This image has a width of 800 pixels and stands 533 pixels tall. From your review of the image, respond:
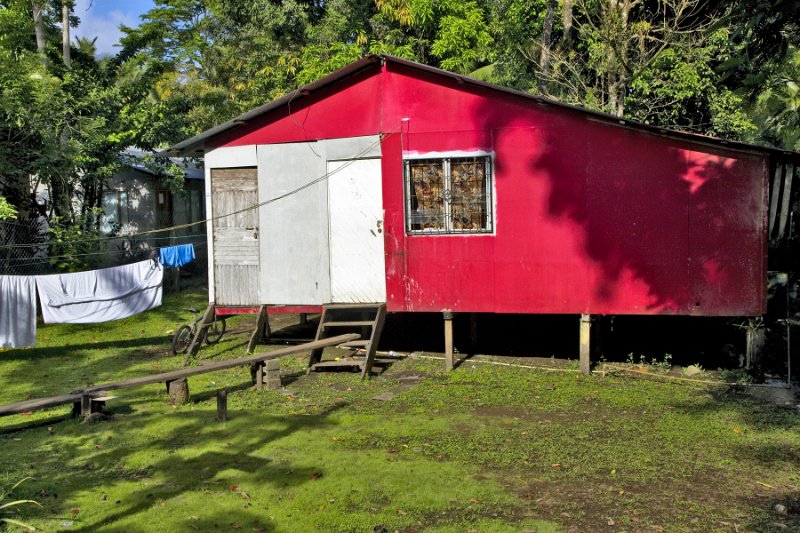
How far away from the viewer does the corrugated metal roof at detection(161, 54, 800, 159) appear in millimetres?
10648

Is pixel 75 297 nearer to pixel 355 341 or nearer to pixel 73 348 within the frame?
pixel 73 348

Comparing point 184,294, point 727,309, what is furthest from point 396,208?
point 184,294

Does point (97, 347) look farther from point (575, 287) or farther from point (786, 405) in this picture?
point (786, 405)

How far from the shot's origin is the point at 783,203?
11.4 metres

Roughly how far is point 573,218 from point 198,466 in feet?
22.2

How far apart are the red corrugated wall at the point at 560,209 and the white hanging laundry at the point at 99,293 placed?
149 inches

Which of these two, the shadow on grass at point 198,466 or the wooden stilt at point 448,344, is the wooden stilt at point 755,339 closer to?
the wooden stilt at point 448,344

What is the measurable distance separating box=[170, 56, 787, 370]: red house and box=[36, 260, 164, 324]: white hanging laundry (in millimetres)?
1370

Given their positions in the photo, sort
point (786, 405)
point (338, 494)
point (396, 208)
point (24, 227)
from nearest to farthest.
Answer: point (338, 494) → point (786, 405) → point (396, 208) → point (24, 227)

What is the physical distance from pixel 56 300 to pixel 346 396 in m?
5.49

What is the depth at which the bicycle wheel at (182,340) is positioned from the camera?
43.8 ft

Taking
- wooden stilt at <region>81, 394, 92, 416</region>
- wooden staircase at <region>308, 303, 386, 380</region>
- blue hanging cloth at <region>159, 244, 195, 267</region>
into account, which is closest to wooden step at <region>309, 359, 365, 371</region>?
wooden staircase at <region>308, 303, 386, 380</region>

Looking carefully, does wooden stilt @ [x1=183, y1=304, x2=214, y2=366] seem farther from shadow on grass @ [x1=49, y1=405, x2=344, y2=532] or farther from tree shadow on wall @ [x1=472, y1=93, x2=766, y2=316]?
tree shadow on wall @ [x1=472, y1=93, x2=766, y2=316]

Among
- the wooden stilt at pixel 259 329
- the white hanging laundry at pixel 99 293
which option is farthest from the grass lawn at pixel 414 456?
the white hanging laundry at pixel 99 293
